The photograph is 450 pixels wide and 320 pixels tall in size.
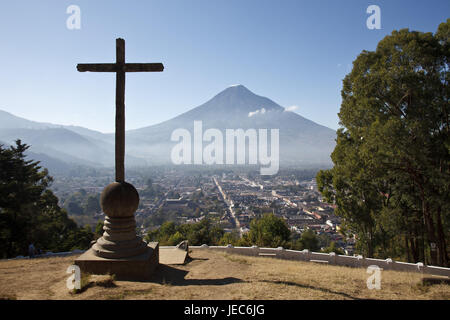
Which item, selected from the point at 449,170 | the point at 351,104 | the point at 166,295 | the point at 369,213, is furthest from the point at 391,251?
the point at 166,295

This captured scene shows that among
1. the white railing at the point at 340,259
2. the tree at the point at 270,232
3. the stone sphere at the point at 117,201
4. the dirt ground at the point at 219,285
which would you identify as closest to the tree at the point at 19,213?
the dirt ground at the point at 219,285

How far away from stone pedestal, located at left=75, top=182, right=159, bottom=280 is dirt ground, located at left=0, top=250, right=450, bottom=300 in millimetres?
415

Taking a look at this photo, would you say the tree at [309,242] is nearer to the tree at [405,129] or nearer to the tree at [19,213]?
the tree at [405,129]

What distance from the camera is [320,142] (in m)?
167

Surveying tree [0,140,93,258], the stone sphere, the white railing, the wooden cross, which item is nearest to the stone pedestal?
the stone sphere

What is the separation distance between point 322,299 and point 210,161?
6605 inches

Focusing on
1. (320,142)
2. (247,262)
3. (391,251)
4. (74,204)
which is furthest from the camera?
(320,142)

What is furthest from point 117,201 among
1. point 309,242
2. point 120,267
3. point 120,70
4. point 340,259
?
point 309,242

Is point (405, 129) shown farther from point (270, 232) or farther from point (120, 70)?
point (270, 232)

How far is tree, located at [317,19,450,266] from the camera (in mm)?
8008

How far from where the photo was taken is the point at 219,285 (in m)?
5.07

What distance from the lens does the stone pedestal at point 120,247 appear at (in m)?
5.38
